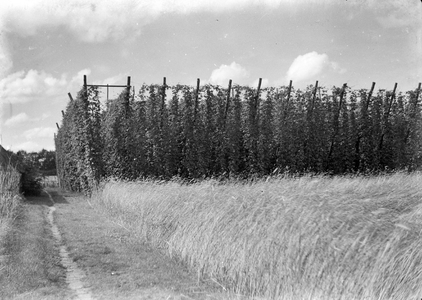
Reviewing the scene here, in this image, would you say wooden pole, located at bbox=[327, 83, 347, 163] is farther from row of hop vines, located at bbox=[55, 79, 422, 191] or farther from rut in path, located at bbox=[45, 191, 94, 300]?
Result: rut in path, located at bbox=[45, 191, 94, 300]

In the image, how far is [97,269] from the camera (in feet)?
A: 23.3

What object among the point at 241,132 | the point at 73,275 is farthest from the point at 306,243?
the point at 241,132

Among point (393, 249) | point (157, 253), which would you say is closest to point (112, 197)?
point (157, 253)

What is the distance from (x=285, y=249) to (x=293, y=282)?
0.43 metres

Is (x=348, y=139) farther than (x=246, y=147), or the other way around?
(x=348, y=139)

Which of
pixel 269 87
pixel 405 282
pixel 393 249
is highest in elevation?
pixel 269 87

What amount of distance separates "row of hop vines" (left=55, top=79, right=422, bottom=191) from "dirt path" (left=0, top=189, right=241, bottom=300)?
709 cm

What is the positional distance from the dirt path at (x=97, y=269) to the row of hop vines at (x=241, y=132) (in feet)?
23.3

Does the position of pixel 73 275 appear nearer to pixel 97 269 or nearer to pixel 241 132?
pixel 97 269

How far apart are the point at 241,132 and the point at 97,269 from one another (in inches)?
521

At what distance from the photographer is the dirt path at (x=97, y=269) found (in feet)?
19.0

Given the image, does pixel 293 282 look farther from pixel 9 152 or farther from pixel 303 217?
pixel 9 152

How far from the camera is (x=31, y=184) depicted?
22.0 metres

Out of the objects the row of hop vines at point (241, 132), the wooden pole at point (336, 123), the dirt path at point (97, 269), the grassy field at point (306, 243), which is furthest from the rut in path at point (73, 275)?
the wooden pole at point (336, 123)
